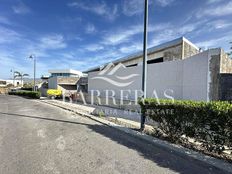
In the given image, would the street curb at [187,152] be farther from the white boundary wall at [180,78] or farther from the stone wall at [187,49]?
the stone wall at [187,49]

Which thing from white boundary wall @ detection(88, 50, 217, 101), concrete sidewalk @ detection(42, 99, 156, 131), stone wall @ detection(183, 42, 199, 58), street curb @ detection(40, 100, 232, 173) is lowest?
concrete sidewalk @ detection(42, 99, 156, 131)

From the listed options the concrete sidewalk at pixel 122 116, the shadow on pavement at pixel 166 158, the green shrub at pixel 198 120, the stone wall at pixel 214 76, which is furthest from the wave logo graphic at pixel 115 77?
the shadow on pavement at pixel 166 158

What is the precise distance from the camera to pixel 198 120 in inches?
173

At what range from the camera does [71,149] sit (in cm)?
480

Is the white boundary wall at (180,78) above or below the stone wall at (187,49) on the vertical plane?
below

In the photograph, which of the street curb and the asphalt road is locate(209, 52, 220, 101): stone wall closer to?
the street curb

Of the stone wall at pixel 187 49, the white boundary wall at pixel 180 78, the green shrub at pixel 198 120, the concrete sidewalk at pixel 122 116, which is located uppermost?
the stone wall at pixel 187 49

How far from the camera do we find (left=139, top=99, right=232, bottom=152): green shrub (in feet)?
12.6

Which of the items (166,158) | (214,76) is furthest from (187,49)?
(166,158)

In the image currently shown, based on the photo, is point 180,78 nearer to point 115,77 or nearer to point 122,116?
point 122,116

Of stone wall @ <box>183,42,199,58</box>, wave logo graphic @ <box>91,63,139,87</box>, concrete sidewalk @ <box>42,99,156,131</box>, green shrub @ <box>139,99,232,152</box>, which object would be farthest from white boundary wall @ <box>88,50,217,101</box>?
green shrub @ <box>139,99,232,152</box>

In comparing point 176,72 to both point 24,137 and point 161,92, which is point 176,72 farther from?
point 24,137

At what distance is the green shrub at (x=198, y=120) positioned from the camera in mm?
3852

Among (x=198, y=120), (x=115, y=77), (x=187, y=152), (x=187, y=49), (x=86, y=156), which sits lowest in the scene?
(x=86, y=156)
